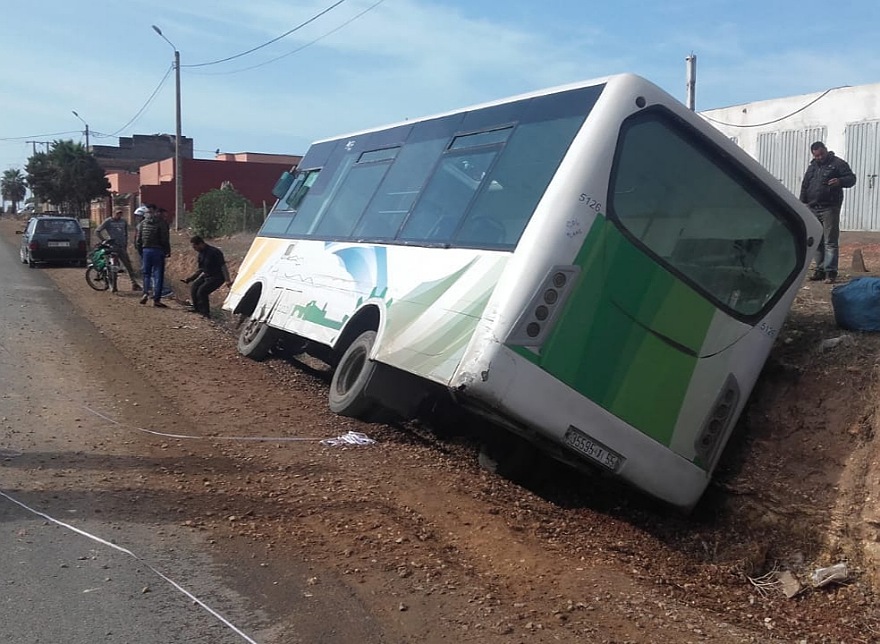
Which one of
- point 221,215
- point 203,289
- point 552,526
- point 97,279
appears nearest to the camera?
point 552,526

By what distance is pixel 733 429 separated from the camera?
246 inches

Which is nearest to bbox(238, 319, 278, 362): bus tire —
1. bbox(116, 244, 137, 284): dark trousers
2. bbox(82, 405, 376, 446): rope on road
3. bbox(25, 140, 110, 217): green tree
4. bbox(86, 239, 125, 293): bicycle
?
bbox(82, 405, 376, 446): rope on road

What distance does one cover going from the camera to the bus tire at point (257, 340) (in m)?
10.5

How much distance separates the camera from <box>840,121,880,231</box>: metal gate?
19.6 meters

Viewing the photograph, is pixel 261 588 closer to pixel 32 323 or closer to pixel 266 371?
pixel 266 371

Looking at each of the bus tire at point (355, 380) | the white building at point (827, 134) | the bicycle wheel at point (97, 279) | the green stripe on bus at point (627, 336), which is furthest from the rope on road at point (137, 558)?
the white building at point (827, 134)

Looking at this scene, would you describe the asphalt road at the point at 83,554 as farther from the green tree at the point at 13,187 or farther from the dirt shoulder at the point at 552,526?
the green tree at the point at 13,187

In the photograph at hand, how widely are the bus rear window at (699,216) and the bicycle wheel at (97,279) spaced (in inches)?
609

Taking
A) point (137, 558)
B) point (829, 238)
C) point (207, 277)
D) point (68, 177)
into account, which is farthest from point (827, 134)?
point (68, 177)

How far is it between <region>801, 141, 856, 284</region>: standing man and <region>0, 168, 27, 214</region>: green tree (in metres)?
117

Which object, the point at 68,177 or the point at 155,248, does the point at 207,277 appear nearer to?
the point at 155,248

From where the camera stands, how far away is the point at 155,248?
15.4 metres

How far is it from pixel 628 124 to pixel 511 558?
282cm

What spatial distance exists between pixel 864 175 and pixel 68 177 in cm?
5388
